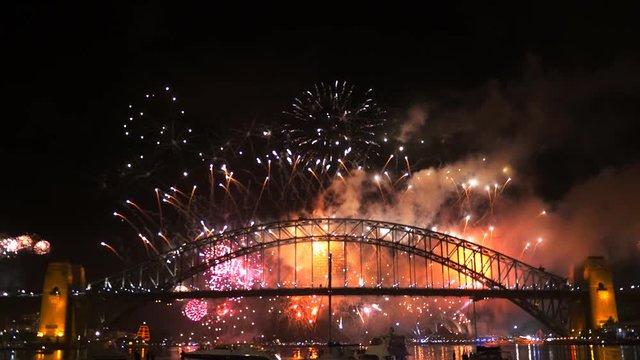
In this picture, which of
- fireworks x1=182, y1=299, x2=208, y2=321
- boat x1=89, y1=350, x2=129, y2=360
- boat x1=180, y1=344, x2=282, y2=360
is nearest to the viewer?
boat x1=180, y1=344, x2=282, y2=360

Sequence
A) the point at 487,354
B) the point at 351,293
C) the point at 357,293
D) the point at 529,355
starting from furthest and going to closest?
the point at 357,293, the point at 351,293, the point at 529,355, the point at 487,354

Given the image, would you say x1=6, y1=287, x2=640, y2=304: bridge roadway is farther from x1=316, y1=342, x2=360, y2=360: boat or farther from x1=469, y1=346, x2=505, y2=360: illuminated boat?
x1=469, y1=346, x2=505, y2=360: illuminated boat

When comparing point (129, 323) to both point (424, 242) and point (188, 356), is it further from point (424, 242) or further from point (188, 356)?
point (188, 356)

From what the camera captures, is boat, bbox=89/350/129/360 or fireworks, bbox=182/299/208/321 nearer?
boat, bbox=89/350/129/360

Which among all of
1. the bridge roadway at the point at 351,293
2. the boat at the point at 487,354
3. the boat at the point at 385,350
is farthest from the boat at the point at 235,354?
the bridge roadway at the point at 351,293

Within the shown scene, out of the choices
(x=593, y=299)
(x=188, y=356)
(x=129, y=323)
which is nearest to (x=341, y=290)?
(x=593, y=299)

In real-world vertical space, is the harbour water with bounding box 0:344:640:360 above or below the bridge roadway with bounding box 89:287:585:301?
below

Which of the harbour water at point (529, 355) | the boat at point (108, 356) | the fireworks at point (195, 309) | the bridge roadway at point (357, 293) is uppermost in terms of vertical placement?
the bridge roadway at point (357, 293)

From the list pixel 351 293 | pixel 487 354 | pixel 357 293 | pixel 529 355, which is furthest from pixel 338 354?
pixel 357 293

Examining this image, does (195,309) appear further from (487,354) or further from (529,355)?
(487,354)

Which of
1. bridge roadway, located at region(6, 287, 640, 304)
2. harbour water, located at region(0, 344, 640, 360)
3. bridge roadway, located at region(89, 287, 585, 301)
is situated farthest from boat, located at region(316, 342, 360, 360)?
bridge roadway, located at region(6, 287, 640, 304)

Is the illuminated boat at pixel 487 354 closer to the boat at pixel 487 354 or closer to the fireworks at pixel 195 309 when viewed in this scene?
the boat at pixel 487 354
